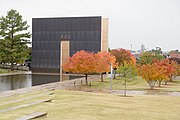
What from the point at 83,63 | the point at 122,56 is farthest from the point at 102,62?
the point at 122,56

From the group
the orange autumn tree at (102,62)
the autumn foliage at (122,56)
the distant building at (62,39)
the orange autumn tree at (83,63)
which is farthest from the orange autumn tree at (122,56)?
the orange autumn tree at (83,63)

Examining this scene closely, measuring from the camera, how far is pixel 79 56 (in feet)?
104

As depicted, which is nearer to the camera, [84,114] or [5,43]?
[84,114]

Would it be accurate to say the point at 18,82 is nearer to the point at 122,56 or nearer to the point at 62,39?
the point at 122,56

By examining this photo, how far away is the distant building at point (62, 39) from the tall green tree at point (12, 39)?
428 cm

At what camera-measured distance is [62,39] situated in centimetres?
5500

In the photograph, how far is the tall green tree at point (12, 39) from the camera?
1975 inches

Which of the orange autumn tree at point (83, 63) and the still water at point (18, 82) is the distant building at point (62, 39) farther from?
the orange autumn tree at point (83, 63)

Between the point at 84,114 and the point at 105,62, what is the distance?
2522 cm

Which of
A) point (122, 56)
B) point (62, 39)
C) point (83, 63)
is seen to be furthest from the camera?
point (62, 39)

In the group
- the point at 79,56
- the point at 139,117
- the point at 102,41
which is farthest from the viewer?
the point at 102,41

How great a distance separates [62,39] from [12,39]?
30.7 feet

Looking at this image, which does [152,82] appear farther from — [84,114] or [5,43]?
[5,43]

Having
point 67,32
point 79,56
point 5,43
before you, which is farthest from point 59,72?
point 79,56
